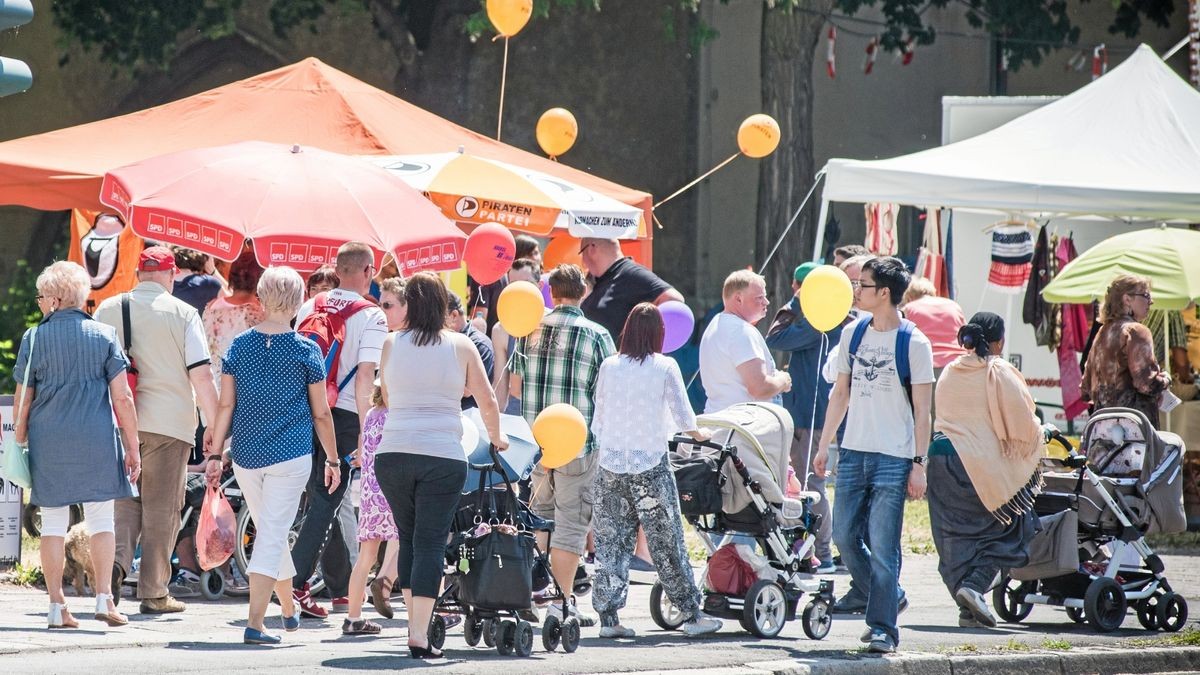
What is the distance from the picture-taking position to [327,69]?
13523 millimetres

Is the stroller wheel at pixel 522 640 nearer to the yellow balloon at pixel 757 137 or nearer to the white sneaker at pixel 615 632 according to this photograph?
the white sneaker at pixel 615 632

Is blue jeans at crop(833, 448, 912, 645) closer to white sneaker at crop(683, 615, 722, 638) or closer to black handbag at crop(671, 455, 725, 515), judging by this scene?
black handbag at crop(671, 455, 725, 515)

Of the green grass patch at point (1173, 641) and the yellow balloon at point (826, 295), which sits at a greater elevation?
the yellow balloon at point (826, 295)

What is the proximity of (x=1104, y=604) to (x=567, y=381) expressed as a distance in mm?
3150

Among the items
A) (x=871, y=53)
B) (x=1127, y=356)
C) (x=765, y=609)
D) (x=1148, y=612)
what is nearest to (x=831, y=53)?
(x=871, y=53)

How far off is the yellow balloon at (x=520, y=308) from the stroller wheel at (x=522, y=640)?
1.70m

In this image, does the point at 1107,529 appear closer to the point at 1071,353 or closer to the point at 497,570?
the point at 497,570

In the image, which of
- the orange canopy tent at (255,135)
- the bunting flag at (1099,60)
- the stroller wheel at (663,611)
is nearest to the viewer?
the stroller wheel at (663,611)

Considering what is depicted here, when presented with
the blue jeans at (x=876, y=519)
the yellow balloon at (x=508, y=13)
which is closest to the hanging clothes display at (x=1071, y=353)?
the yellow balloon at (x=508, y=13)

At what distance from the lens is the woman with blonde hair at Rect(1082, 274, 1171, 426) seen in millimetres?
12125

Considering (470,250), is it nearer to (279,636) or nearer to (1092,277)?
(279,636)

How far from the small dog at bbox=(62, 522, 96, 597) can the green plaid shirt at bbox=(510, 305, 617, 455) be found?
8.88ft

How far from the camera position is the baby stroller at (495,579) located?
7836 millimetres

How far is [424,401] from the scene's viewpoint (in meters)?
7.61
